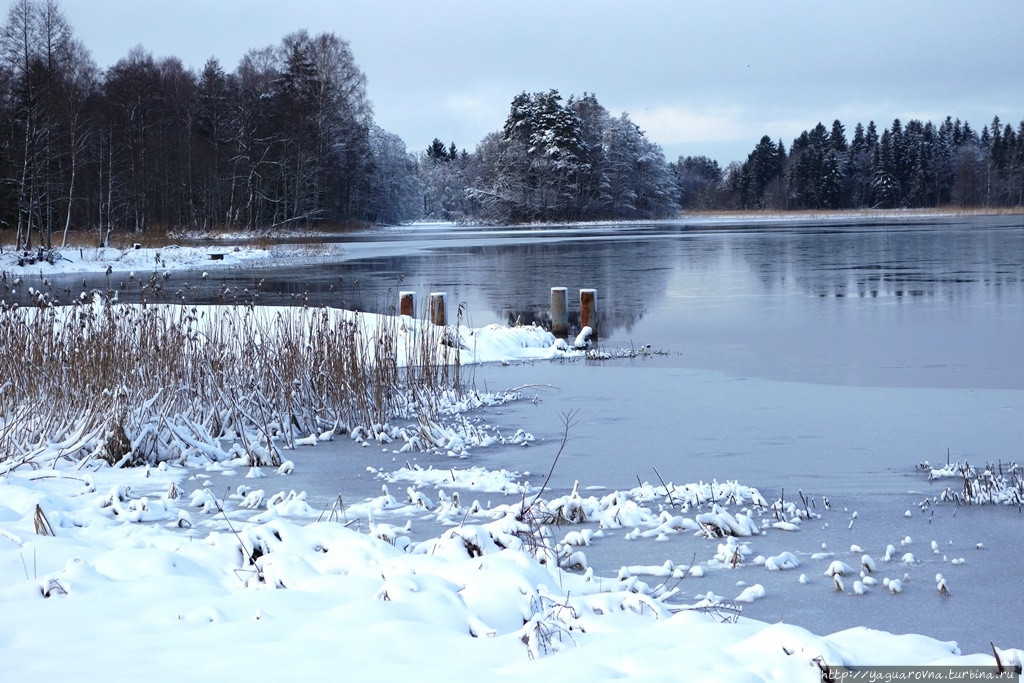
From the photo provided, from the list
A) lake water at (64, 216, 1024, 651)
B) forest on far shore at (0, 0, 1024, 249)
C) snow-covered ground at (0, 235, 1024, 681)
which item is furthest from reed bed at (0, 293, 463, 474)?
forest on far shore at (0, 0, 1024, 249)

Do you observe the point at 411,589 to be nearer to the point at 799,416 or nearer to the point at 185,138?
the point at 799,416

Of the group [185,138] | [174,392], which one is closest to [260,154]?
[185,138]

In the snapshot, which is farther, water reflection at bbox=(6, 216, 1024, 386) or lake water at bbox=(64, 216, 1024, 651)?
water reflection at bbox=(6, 216, 1024, 386)

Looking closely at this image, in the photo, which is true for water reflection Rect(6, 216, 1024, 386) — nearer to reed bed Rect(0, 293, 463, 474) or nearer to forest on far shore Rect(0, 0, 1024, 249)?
reed bed Rect(0, 293, 463, 474)

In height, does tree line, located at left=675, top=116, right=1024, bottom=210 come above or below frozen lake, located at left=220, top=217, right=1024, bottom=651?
above

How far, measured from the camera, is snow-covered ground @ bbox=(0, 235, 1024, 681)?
11.1 ft

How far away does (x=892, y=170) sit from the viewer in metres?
111

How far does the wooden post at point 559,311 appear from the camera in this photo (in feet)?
51.0

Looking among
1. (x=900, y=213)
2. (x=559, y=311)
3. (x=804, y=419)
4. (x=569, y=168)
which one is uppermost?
(x=569, y=168)

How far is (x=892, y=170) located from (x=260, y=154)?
260 ft

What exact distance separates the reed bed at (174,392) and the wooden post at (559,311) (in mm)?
6160

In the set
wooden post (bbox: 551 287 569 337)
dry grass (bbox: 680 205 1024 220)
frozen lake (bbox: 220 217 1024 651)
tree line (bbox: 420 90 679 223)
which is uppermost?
tree line (bbox: 420 90 679 223)

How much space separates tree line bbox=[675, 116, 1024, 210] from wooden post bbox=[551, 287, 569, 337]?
90210 mm

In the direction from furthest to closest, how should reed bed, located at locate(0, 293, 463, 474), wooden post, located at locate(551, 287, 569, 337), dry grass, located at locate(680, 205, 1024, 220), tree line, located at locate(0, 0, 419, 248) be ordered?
dry grass, located at locate(680, 205, 1024, 220), tree line, located at locate(0, 0, 419, 248), wooden post, located at locate(551, 287, 569, 337), reed bed, located at locate(0, 293, 463, 474)
